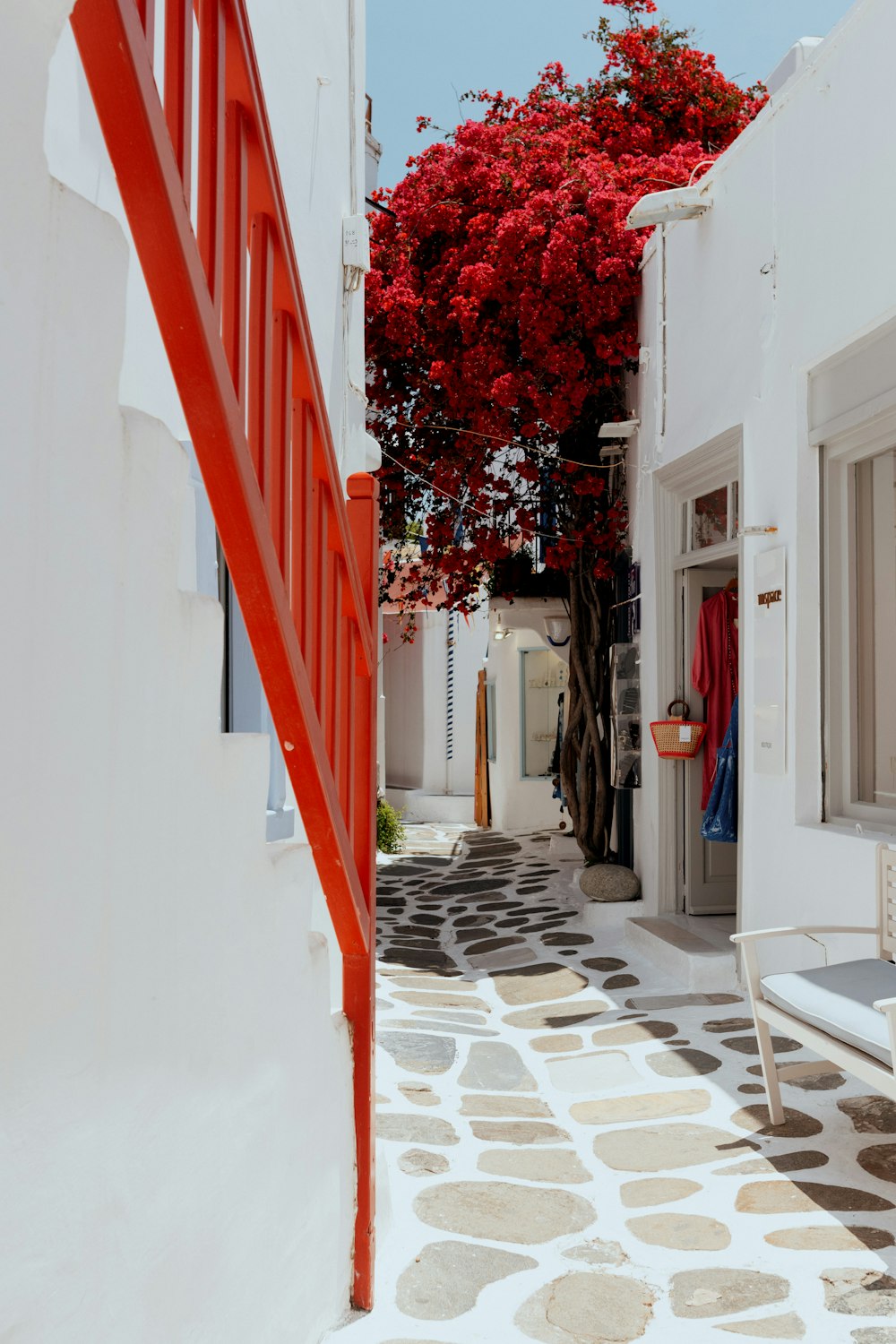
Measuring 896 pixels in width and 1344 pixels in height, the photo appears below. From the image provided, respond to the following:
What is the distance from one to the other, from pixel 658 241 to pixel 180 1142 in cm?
702

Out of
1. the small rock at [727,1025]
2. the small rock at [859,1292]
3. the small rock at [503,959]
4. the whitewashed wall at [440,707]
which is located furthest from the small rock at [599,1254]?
the whitewashed wall at [440,707]

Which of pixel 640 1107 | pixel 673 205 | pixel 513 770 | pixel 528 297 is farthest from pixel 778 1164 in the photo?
pixel 513 770

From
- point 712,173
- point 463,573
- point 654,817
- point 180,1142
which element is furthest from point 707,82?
point 180,1142

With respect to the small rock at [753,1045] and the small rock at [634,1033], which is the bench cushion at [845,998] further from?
the small rock at [634,1033]

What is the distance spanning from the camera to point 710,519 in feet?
23.5

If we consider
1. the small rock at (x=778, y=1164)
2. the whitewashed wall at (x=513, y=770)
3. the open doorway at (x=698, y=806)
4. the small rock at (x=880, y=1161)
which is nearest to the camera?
the small rock at (x=880, y=1161)

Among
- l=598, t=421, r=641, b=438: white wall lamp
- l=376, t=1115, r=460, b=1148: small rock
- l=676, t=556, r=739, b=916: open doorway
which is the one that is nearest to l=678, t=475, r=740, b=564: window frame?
l=676, t=556, r=739, b=916: open doorway

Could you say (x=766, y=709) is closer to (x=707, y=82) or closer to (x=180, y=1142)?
(x=180, y=1142)

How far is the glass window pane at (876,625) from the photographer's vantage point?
526 cm

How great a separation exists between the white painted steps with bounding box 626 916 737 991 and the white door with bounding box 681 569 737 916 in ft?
0.38

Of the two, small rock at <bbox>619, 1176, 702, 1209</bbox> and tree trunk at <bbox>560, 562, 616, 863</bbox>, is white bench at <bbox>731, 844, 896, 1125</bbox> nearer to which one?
small rock at <bbox>619, 1176, 702, 1209</bbox>

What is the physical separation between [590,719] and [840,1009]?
5.29 meters

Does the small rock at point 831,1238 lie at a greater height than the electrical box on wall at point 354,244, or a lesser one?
lesser

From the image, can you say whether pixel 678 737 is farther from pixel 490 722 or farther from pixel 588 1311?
pixel 490 722
